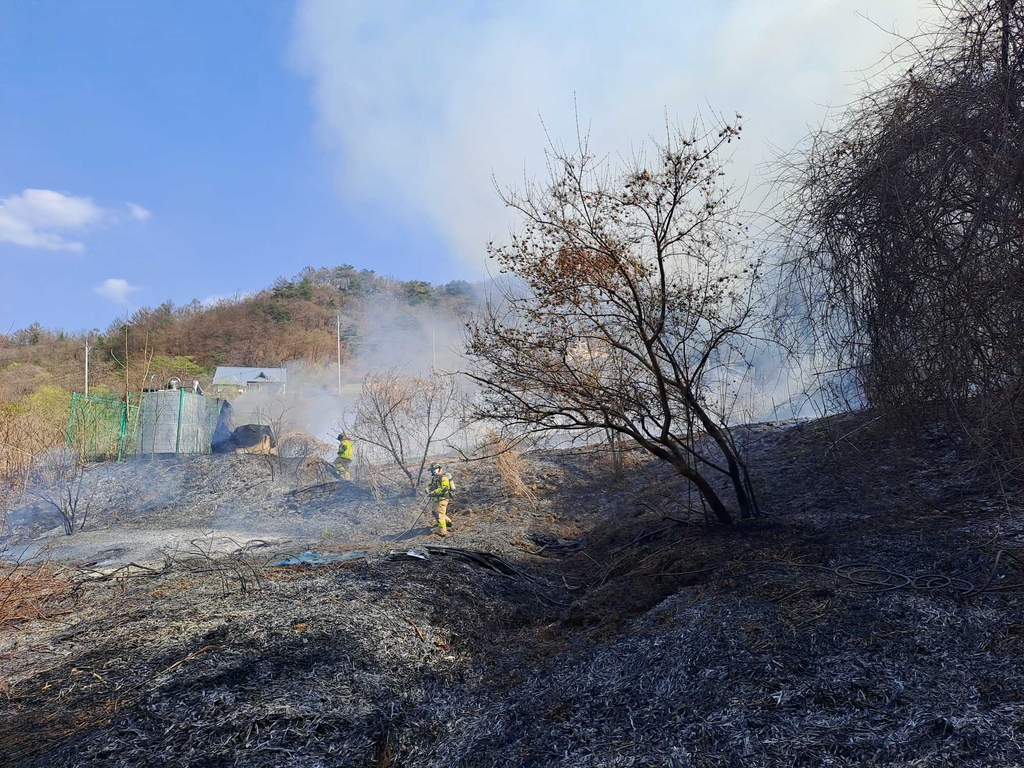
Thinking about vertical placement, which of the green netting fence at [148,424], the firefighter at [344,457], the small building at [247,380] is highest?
the small building at [247,380]

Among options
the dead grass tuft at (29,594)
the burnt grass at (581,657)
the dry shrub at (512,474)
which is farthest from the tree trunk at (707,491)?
the dead grass tuft at (29,594)

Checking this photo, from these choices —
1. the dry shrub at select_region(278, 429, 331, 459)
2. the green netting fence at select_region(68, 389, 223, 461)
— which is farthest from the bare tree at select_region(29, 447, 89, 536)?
the dry shrub at select_region(278, 429, 331, 459)

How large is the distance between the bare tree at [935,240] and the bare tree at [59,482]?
12.9 meters

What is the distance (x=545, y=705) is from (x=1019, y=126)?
5.03 m

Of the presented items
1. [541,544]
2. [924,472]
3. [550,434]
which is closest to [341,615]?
[550,434]

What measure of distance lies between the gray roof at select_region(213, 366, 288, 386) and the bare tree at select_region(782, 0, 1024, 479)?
3077cm

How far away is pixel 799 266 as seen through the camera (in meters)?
6.66

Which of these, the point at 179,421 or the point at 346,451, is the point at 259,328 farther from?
the point at 346,451

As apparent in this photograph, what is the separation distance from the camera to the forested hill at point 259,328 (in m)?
39.9

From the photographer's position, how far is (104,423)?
16547mm

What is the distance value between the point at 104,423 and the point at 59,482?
4276 millimetres

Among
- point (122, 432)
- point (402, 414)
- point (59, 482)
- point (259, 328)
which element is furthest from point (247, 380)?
point (402, 414)

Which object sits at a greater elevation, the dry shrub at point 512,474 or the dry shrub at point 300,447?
the dry shrub at point 300,447

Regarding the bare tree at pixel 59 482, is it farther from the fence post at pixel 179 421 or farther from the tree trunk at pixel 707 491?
the tree trunk at pixel 707 491
